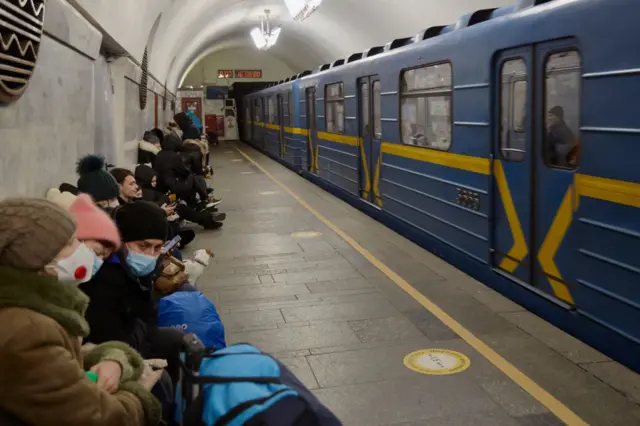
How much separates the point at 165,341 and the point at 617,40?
3.21 m

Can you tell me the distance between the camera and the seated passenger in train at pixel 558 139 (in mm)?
4848

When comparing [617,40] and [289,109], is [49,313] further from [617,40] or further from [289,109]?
[289,109]

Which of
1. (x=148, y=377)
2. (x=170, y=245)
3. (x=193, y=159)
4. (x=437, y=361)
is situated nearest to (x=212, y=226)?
(x=193, y=159)

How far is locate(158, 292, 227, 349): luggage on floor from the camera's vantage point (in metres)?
3.92

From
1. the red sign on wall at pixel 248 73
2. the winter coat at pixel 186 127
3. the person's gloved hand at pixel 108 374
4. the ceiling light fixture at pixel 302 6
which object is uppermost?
the red sign on wall at pixel 248 73

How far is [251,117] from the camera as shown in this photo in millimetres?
29016

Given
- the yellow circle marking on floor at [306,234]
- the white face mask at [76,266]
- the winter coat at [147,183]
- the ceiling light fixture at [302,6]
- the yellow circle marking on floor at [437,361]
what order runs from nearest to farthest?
the white face mask at [76,266] → the yellow circle marking on floor at [437,361] → the winter coat at [147,183] → the yellow circle marking on floor at [306,234] → the ceiling light fixture at [302,6]

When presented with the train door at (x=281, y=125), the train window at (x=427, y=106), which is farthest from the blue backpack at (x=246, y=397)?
the train door at (x=281, y=125)

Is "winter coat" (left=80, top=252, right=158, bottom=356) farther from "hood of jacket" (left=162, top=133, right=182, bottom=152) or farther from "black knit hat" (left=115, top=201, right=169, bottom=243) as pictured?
"hood of jacket" (left=162, top=133, right=182, bottom=152)

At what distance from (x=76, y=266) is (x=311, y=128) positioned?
12.7 metres

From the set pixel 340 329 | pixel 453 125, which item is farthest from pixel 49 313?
pixel 453 125

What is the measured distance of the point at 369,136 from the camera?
1018 cm

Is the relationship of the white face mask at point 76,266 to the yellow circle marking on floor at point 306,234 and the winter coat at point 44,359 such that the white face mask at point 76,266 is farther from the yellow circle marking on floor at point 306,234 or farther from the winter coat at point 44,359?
the yellow circle marking on floor at point 306,234

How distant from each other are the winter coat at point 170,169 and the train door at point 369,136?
2.77m
